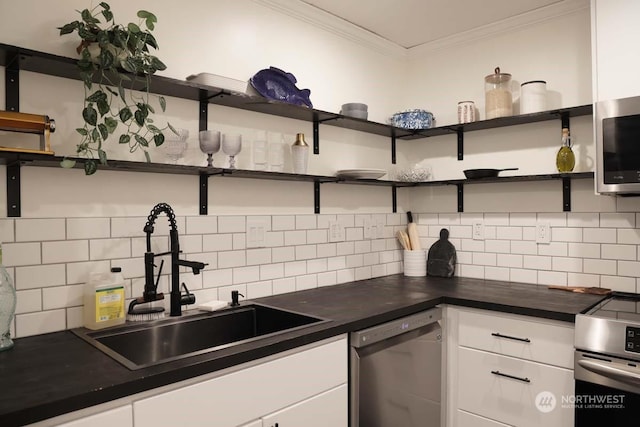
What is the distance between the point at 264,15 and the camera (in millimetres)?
2373

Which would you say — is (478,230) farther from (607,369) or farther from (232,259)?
(232,259)

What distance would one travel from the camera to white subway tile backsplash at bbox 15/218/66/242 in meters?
1.59

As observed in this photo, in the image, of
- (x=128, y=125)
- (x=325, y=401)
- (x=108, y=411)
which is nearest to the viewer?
(x=108, y=411)

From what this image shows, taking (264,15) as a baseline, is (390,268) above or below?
below

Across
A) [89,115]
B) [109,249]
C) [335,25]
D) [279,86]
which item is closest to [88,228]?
[109,249]

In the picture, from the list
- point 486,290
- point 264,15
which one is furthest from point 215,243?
point 486,290

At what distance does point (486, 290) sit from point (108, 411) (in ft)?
6.47

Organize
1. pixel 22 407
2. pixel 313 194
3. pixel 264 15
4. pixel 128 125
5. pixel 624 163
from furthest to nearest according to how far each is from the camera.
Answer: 1. pixel 313 194
2. pixel 264 15
3. pixel 624 163
4. pixel 128 125
5. pixel 22 407

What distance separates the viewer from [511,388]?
213cm

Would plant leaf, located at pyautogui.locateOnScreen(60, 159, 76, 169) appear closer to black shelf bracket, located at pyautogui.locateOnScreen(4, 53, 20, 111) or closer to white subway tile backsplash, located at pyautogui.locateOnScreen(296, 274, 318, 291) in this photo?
black shelf bracket, located at pyautogui.locateOnScreen(4, 53, 20, 111)

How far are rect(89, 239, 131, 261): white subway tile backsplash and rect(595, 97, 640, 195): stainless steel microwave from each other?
82.4 inches

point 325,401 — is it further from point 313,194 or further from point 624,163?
point 624,163

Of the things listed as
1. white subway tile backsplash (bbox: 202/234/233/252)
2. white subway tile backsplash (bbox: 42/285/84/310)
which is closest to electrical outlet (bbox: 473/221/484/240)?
white subway tile backsplash (bbox: 202/234/233/252)

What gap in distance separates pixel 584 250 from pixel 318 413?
1758 millimetres
